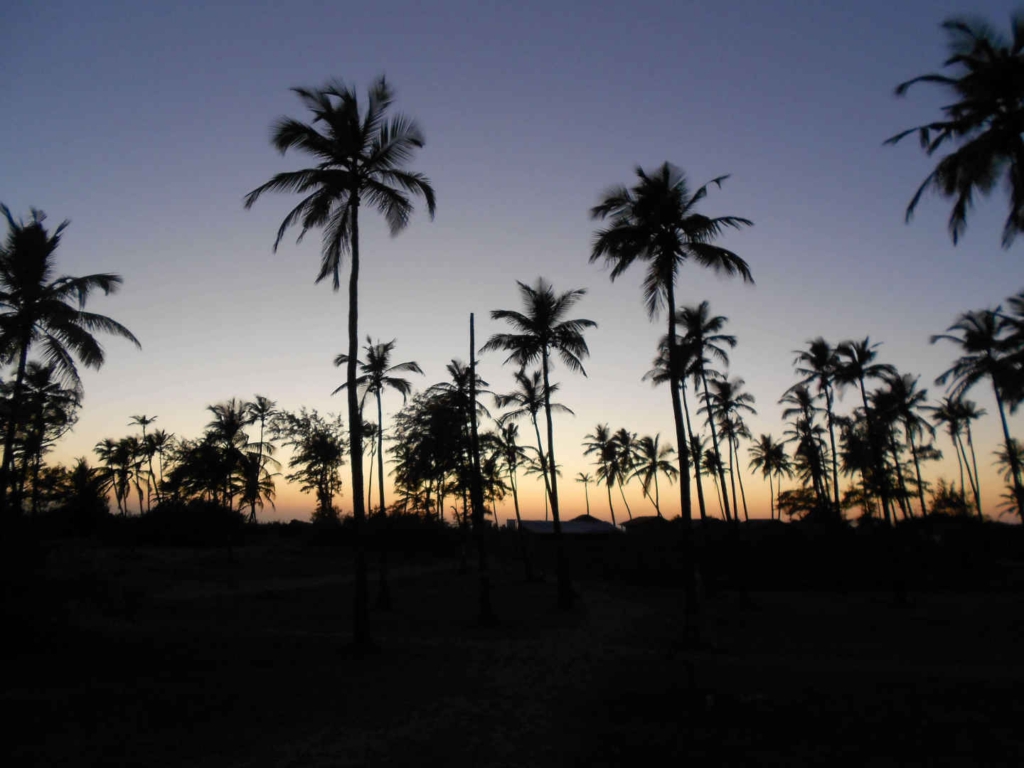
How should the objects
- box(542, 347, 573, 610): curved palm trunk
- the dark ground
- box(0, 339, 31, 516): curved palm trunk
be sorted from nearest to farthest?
the dark ground → box(0, 339, 31, 516): curved palm trunk → box(542, 347, 573, 610): curved palm trunk

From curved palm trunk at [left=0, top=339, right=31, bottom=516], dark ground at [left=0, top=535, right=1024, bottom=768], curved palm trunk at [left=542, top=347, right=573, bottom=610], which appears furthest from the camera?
curved palm trunk at [left=542, top=347, right=573, bottom=610]

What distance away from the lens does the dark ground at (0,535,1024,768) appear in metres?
9.06

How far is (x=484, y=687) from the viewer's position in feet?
44.0

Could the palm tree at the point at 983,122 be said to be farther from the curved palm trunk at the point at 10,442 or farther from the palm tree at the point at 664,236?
the curved palm trunk at the point at 10,442

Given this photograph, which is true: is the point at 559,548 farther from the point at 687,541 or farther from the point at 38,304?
the point at 38,304

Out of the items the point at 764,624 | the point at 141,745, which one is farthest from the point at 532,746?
the point at 764,624

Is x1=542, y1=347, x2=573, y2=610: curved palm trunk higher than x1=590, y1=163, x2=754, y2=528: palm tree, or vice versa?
x1=590, y1=163, x2=754, y2=528: palm tree

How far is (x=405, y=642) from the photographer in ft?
61.2

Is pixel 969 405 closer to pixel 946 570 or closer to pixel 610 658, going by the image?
pixel 946 570

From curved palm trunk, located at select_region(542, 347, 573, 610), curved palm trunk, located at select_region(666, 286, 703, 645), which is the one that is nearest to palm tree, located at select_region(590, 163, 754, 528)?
curved palm trunk, located at select_region(666, 286, 703, 645)

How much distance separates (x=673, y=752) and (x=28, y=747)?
9.23 metres

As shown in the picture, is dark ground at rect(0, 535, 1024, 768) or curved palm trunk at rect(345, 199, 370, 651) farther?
curved palm trunk at rect(345, 199, 370, 651)

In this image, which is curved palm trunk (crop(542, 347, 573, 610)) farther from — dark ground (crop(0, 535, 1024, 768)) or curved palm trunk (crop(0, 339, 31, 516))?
curved palm trunk (crop(0, 339, 31, 516))

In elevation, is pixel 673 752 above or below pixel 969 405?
below
